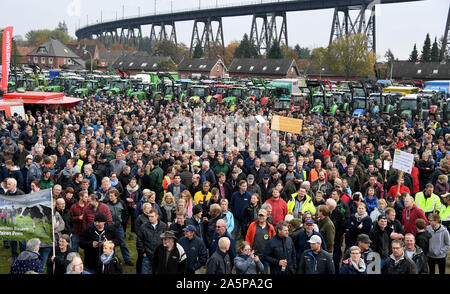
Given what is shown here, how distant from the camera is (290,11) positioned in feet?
268

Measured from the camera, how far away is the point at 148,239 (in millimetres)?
6934

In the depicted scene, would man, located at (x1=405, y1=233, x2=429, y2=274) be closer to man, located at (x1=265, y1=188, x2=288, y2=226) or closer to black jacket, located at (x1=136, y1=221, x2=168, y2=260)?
man, located at (x1=265, y1=188, x2=288, y2=226)

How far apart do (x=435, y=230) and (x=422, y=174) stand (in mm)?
4451

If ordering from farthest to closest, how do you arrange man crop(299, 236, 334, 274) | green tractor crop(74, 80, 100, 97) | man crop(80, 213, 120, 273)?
1. green tractor crop(74, 80, 100, 97)
2. man crop(80, 213, 120, 273)
3. man crop(299, 236, 334, 274)

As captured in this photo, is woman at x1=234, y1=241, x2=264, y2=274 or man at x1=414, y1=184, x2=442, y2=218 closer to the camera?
woman at x1=234, y1=241, x2=264, y2=274

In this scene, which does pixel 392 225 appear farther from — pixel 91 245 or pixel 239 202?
pixel 91 245

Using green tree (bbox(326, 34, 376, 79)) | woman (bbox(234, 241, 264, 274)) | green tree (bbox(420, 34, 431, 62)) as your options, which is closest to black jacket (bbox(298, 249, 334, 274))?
woman (bbox(234, 241, 264, 274))

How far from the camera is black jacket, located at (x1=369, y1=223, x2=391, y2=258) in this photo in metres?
7.14

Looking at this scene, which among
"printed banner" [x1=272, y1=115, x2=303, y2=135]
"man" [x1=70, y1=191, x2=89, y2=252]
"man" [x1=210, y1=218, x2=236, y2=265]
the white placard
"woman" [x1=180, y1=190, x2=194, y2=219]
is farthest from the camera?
"printed banner" [x1=272, y1=115, x2=303, y2=135]

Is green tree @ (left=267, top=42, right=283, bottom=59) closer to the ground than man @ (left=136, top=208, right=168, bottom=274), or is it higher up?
higher up

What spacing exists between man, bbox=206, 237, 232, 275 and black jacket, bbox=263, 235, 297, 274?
2.23 feet
